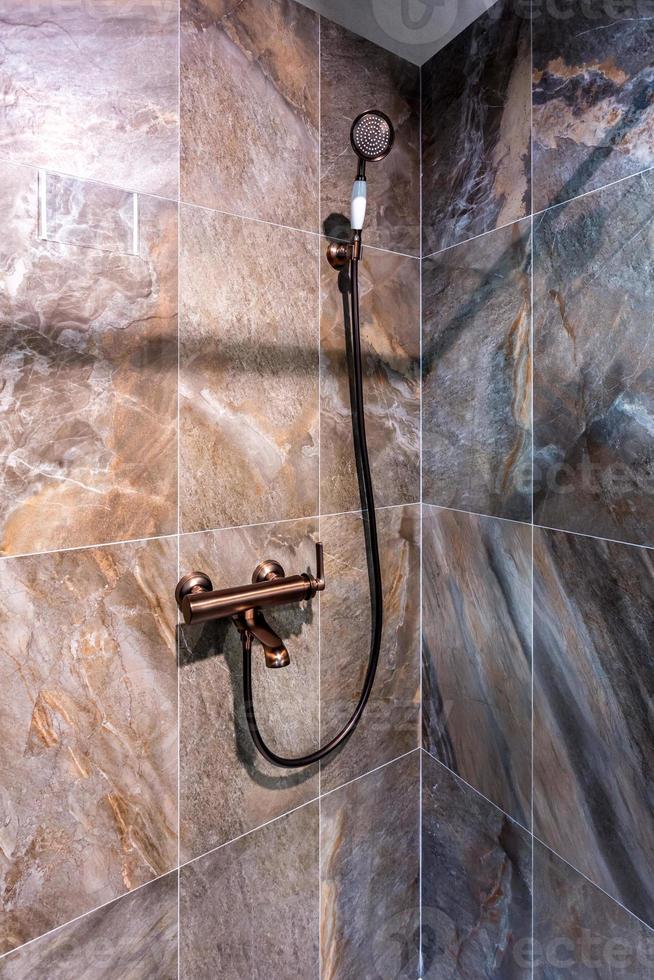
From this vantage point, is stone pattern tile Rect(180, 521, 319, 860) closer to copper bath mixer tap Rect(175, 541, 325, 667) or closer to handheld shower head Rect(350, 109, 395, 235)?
copper bath mixer tap Rect(175, 541, 325, 667)

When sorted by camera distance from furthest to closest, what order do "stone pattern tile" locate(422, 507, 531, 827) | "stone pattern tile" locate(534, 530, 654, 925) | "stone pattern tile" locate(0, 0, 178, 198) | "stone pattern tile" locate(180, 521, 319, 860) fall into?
"stone pattern tile" locate(422, 507, 531, 827)
"stone pattern tile" locate(180, 521, 319, 860)
"stone pattern tile" locate(534, 530, 654, 925)
"stone pattern tile" locate(0, 0, 178, 198)

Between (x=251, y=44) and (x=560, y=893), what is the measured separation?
69.1 inches

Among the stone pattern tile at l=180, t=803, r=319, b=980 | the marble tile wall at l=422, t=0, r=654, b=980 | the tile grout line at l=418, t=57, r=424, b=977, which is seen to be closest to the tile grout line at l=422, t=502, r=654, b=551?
the marble tile wall at l=422, t=0, r=654, b=980

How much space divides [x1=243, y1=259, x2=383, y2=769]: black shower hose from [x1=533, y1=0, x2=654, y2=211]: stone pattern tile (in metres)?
0.42

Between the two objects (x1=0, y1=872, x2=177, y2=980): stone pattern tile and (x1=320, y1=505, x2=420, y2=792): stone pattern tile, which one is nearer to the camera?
(x1=0, y1=872, x2=177, y2=980): stone pattern tile

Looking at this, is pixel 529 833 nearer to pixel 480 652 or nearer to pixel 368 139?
pixel 480 652

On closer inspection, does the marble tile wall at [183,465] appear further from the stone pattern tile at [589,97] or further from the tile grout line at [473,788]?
the stone pattern tile at [589,97]

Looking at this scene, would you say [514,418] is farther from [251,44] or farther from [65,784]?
[65,784]

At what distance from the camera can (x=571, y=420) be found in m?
1.01

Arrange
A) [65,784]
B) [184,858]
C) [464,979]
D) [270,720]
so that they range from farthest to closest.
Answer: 1. [464,979]
2. [270,720]
3. [184,858]
4. [65,784]

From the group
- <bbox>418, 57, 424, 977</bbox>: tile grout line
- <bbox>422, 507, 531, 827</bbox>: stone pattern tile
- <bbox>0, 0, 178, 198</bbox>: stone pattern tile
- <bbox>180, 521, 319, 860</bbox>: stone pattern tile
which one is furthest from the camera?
<bbox>418, 57, 424, 977</bbox>: tile grout line

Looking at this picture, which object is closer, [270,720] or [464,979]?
[270,720]

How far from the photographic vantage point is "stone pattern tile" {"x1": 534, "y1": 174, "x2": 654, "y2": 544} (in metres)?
0.89

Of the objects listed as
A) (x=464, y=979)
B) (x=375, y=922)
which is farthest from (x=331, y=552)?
(x=464, y=979)
